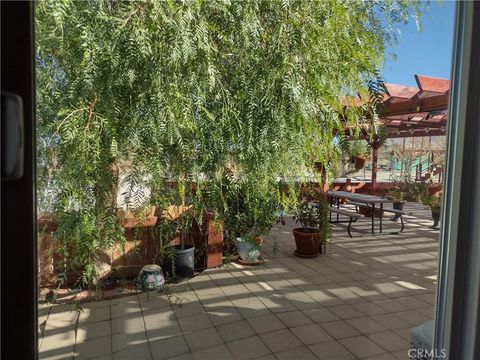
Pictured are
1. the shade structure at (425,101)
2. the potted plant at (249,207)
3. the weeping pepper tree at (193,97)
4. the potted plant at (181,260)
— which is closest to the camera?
the shade structure at (425,101)

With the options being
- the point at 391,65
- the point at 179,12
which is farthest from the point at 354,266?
the point at 179,12

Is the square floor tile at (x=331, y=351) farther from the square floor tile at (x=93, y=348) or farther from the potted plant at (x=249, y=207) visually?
the square floor tile at (x=93, y=348)

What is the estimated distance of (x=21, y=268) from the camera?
43cm

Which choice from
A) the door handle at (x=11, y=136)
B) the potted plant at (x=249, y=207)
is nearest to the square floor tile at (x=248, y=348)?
the potted plant at (x=249, y=207)

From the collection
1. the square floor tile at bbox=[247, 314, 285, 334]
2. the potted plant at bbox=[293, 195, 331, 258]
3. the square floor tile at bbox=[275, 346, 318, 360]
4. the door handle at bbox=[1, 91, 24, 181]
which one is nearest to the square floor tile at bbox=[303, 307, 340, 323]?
the square floor tile at bbox=[247, 314, 285, 334]

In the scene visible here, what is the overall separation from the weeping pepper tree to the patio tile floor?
1.44ft

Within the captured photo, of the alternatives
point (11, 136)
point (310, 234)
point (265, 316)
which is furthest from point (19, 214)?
point (310, 234)

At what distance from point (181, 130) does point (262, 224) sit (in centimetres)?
60

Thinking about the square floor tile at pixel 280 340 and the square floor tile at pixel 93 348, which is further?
the square floor tile at pixel 280 340

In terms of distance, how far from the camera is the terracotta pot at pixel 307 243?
3025 millimetres

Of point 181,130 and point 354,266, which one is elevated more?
point 181,130

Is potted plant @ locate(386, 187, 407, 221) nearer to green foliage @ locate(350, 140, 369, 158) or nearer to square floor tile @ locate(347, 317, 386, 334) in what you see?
square floor tile @ locate(347, 317, 386, 334)

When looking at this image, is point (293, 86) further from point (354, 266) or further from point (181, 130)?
point (354, 266)

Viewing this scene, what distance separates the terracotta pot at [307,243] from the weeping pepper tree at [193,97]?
182 centimetres
